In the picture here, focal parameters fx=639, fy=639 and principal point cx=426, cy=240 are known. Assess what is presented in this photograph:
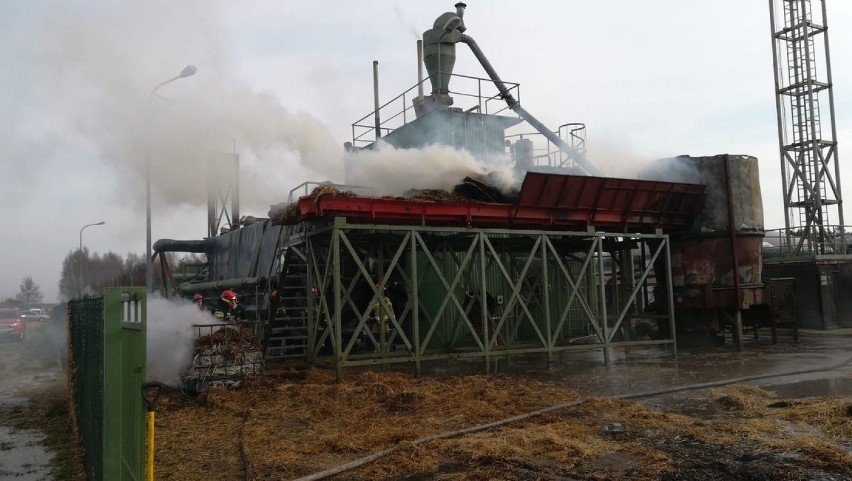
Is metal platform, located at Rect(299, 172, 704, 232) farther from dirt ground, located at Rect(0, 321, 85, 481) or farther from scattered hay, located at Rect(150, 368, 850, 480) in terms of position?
dirt ground, located at Rect(0, 321, 85, 481)

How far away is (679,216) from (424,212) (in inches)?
302

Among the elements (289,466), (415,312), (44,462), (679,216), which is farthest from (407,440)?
(679,216)

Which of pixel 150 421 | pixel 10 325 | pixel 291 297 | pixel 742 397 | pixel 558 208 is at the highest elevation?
pixel 558 208

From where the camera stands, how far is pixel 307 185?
13.7 metres

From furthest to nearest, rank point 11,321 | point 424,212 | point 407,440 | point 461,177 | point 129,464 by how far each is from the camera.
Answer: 1. point 11,321
2. point 461,177
3. point 424,212
4. point 407,440
5. point 129,464

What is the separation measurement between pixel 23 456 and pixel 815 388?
11623 mm

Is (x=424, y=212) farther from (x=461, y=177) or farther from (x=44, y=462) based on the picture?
(x=44, y=462)

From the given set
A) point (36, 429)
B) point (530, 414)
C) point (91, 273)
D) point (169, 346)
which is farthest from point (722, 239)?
point (91, 273)

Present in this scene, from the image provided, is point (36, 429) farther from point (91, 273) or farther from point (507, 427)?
point (91, 273)

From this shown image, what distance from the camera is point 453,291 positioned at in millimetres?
14133

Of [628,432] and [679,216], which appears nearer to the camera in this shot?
[628,432]

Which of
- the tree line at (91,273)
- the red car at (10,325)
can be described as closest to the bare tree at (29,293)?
the tree line at (91,273)

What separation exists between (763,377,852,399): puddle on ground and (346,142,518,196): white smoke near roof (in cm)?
762

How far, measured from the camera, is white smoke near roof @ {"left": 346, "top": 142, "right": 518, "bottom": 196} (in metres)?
16.1
